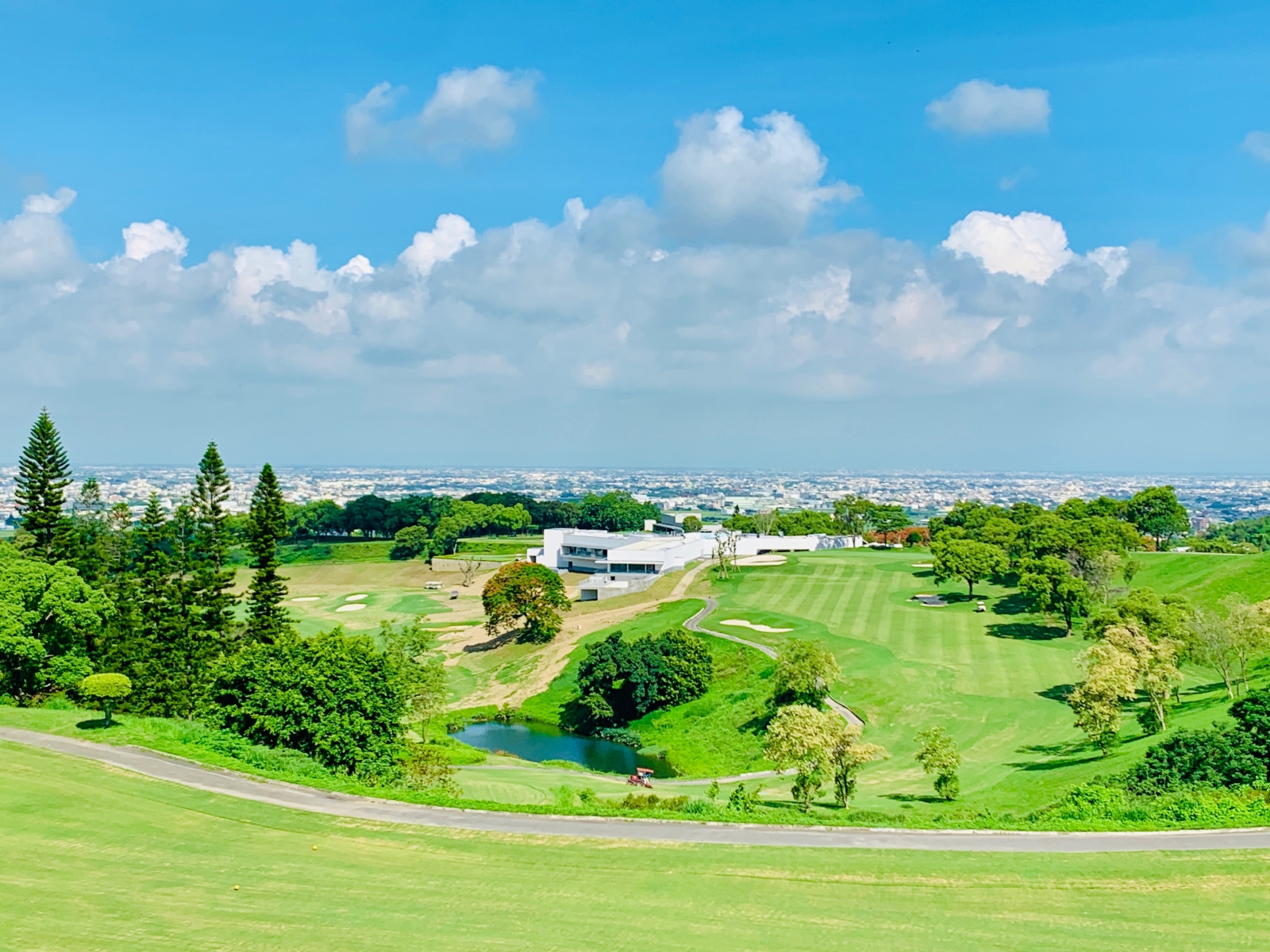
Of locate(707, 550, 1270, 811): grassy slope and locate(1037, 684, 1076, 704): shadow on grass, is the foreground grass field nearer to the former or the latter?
locate(707, 550, 1270, 811): grassy slope

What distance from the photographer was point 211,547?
48.7 metres

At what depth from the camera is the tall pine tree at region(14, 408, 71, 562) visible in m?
50.7

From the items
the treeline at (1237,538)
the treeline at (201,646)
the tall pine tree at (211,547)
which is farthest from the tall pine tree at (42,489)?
the treeline at (1237,538)

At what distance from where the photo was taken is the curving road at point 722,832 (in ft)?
62.8

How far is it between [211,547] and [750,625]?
37733 millimetres

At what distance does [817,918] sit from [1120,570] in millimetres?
65726

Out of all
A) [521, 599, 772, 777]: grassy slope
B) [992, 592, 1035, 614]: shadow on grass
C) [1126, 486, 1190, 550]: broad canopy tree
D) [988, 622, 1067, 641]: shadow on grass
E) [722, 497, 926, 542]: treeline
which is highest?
[1126, 486, 1190, 550]: broad canopy tree

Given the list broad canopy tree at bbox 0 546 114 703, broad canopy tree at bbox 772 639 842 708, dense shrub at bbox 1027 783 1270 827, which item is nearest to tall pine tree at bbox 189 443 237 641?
broad canopy tree at bbox 0 546 114 703

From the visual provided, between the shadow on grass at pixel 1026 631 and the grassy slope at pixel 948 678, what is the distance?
6.2 inches

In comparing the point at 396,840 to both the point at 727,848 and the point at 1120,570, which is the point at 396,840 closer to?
the point at 727,848

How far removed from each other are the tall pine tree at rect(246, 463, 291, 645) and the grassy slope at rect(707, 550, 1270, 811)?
31735 mm

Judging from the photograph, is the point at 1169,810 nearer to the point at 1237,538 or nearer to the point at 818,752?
the point at 818,752

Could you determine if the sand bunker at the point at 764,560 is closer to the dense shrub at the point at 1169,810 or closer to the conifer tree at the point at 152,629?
the conifer tree at the point at 152,629

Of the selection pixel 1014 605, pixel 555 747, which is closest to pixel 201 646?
pixel 555 747
